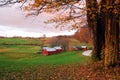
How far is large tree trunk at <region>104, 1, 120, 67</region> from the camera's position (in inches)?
863

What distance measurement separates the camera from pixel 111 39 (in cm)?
2219

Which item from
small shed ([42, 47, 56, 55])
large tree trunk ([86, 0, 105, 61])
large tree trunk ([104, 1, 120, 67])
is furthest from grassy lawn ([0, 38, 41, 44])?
large tree trunk ([104, 1, 120, 67])

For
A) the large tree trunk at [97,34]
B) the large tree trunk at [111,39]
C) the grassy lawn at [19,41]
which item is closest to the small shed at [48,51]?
the grassy lawn at [19,41]

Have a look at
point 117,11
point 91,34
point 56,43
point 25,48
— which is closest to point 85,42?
point 56,43

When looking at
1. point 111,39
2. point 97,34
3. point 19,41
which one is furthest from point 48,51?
point 111,39

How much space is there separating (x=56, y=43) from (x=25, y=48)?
1433 centimetres

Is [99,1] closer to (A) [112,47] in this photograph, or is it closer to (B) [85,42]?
(A) [112,47]

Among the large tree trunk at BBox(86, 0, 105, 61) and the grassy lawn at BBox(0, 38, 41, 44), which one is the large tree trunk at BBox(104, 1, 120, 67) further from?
the grassy lawn at BBox(0, 38, 41, 44)

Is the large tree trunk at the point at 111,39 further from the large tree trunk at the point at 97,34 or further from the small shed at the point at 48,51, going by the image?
the small shed at the point at 48,51

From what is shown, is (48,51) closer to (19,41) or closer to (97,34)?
(19,41)

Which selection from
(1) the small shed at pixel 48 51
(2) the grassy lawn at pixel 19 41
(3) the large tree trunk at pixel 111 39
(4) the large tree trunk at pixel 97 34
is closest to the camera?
(3) the large tree trunk at pixel 111 39

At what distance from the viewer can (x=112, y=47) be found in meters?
22.2

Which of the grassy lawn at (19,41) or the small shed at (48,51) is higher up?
Answer: the grassy lawn at (19,41)

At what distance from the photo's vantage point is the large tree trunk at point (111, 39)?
21.9 m
